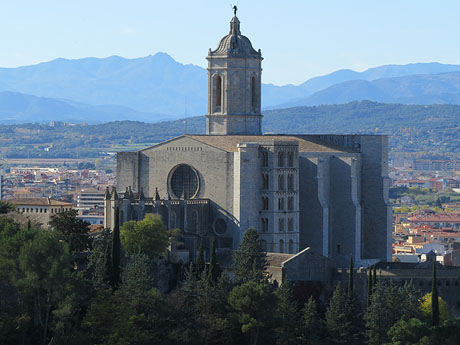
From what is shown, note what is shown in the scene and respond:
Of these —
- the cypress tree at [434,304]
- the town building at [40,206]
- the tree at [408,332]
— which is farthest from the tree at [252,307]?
the town building at [40,206]

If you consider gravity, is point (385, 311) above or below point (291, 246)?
below

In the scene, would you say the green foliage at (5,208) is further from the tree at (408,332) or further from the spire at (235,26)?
the tree at (408,332)

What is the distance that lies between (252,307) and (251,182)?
14927 mm

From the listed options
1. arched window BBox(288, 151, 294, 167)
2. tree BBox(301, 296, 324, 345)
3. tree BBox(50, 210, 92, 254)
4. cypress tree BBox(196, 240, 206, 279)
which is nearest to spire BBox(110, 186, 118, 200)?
tree BBox(50, 210, 92, 254)

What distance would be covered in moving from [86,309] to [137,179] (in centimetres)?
2056

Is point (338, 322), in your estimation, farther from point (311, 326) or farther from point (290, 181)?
point (290, 181)

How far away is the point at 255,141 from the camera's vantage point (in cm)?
7756

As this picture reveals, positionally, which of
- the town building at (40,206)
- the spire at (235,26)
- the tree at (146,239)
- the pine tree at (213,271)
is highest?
the spire at (235,26)

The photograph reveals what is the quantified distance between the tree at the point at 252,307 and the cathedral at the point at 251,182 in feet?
34.9

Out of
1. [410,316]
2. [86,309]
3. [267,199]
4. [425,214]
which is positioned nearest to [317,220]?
[267,199]

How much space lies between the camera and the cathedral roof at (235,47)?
82.8m

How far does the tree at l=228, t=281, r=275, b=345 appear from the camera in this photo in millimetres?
61125

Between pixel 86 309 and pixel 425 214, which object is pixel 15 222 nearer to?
pixel 86 309

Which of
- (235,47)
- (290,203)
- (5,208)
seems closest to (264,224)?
(290,203)
